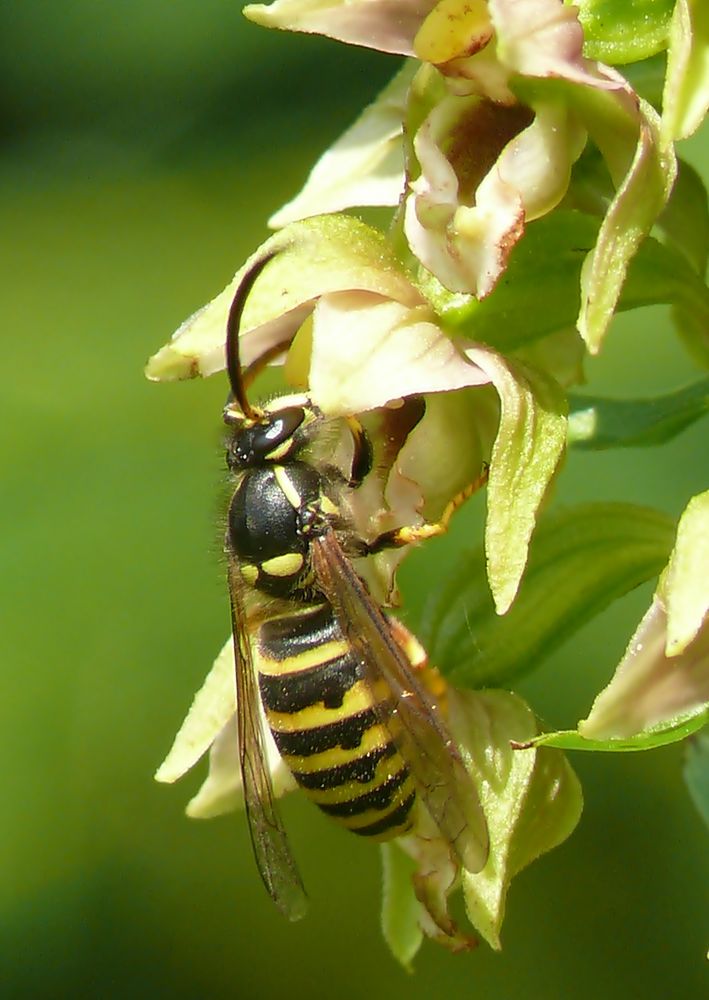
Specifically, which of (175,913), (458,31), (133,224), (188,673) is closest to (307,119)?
(133,224)

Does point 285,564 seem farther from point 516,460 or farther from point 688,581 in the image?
point 688,581

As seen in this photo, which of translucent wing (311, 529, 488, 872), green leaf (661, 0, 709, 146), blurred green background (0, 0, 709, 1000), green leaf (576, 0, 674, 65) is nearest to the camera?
green leaf (661, 0, 709, 146)

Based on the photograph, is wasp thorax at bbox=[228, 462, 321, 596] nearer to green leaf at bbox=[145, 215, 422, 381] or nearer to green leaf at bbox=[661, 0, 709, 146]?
green leaf at bbox=[145, 215, 422, 381]

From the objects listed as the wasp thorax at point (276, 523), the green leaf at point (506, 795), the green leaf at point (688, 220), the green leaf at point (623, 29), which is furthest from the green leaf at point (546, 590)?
the green leaf at point (623, 29)

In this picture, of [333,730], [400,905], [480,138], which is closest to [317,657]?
[333,730]

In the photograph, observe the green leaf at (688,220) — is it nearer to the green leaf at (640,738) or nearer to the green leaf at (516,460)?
the green leaf at (516,460)

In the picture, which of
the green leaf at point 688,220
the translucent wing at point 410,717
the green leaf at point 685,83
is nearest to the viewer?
the green leaf at point 685,83

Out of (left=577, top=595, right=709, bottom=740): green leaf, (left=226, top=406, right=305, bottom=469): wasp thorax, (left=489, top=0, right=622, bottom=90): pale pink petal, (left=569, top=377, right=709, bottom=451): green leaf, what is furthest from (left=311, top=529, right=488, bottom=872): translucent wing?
(left=489, top=0, right=622, bottom=90): pale pink petal
